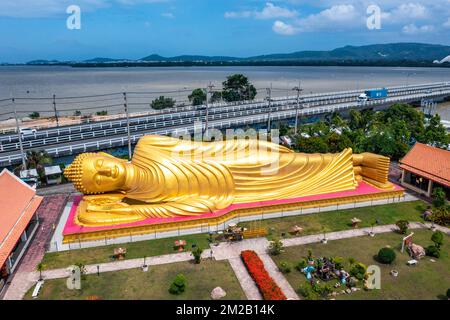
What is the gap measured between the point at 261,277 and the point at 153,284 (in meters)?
3.87

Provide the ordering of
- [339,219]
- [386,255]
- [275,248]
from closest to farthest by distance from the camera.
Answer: [386,255]
[275,248]
[339,219]

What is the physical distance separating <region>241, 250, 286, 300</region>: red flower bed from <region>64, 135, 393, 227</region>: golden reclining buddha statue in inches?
144

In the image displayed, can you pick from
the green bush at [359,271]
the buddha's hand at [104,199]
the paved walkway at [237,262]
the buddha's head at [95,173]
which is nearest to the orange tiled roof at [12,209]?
the paved walkway at [237,262]

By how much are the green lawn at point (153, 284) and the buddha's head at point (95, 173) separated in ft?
13.7

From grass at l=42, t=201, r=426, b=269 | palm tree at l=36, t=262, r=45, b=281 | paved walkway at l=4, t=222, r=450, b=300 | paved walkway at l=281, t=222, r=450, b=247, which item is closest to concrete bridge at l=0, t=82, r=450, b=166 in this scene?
grass at l=42, t=201, r=426, b=269

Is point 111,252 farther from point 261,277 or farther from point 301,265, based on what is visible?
point 301,265

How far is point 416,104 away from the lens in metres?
65.8

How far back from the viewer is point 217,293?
42.2ft

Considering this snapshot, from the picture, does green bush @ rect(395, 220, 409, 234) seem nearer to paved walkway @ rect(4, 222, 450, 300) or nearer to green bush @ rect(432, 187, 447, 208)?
paved walkway @ rect(4, 222, 450, 300)

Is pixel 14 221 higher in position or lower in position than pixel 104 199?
lower

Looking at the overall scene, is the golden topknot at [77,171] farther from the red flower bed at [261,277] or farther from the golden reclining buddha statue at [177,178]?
the red flower bed at [261,277]

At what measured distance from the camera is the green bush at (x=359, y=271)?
13.7 m

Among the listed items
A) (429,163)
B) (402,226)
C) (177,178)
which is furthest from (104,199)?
(429,163)
